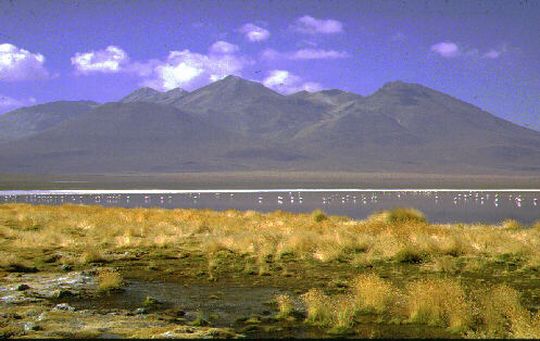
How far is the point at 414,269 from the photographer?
20062 mm

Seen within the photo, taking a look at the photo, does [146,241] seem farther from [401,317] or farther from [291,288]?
[401,317]

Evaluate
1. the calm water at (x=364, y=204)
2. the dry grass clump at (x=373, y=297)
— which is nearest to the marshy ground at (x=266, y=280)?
the dry grass clump at (x=373, y=297)

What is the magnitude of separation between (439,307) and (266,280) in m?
6.80

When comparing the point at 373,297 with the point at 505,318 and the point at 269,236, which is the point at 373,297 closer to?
the point at 505,318

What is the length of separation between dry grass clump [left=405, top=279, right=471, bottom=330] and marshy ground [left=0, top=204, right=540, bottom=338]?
0.03 m

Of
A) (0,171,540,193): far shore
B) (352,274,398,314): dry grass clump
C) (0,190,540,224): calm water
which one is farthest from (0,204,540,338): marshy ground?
(0,171,540,193): far shore

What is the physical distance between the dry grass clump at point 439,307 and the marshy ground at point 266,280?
0.03 metres

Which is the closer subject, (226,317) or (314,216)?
(226,317)

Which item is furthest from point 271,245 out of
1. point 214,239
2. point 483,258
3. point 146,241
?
point 483,258

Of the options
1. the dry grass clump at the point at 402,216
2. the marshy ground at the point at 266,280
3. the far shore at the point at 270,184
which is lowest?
the marshy ground at the point at 266,280

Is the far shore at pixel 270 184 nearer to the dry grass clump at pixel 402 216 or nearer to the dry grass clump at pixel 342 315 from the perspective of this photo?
the dry grass clump at pixel 402 216

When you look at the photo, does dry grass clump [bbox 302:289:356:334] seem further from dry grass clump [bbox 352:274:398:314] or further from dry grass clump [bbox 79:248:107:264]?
dry grass clump [bbox 79:248:107:264]

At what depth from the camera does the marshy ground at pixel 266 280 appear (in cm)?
1233

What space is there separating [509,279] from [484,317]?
20.2 feet
